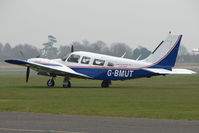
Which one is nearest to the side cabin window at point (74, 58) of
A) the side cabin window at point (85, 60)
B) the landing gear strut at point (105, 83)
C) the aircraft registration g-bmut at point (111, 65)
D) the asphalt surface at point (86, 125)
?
the aircraft registration g-bmut at point (111, 65)

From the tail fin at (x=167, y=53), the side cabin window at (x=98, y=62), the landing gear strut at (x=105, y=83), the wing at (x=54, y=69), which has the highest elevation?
the tail fin at (x=167, y=53)

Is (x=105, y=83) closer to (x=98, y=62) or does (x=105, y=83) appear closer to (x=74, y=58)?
(x=98, y=62)

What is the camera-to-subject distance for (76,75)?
40562 mm

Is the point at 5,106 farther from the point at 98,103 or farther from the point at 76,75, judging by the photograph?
the point at 76,75

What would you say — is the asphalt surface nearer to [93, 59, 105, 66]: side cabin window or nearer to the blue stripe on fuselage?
the blue stripe on fuselage

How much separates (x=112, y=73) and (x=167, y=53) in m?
4.96

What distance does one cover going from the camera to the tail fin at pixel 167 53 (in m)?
38.8

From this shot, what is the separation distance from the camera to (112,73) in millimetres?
39625

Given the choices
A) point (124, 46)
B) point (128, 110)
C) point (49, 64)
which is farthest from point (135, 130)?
point (124, 46)

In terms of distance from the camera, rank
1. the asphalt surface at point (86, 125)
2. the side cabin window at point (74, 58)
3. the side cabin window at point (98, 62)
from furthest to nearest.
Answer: the side cabin window at point (74, 58) → the side cabin window at point (98, 62) → the asphalt surface at point (86, 125)

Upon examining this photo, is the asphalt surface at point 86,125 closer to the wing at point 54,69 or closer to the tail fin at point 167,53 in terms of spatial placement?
the wing at point 54,69

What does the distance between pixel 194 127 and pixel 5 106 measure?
1113 cm

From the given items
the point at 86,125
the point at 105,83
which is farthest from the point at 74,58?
the point at 86,125

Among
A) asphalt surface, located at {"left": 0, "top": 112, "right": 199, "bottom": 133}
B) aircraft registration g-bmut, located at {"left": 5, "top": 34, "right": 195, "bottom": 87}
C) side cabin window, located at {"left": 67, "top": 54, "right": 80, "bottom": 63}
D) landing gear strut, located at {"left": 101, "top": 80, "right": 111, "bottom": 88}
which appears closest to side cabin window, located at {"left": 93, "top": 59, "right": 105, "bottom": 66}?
aircraft registration g-bmut, located at {"left": 5, "top": 34, "right": 195, "bottom": 87}
